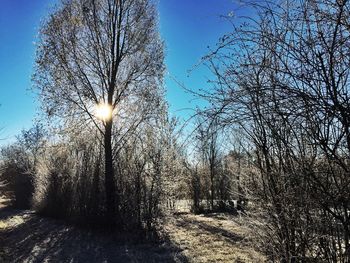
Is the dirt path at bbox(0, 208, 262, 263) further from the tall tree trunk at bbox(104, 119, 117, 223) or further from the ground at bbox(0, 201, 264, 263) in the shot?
the tall tree trunk at bbox(104, 119, 117, 223)

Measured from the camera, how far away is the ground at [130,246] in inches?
318

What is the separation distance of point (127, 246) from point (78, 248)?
130 centimetres

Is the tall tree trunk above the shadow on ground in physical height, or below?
above

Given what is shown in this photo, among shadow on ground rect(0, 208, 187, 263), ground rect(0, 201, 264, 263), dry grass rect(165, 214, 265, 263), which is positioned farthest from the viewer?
shadow on ground rect(0, 208, 187, 263)

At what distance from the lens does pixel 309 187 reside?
9.48 ft

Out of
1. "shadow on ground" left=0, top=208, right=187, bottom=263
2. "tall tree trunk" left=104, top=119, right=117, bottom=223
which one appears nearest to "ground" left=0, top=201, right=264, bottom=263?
"shadow on ground" left=0, top=208, right=187, bottom=263

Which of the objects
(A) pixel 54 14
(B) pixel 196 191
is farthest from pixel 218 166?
(A) pixel 54 14

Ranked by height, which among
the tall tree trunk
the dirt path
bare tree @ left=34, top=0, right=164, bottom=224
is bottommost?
the dirt path

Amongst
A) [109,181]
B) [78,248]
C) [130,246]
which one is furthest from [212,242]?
[109,181]

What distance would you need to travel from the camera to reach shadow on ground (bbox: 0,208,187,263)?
838cm

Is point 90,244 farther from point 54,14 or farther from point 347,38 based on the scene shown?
point 347,38

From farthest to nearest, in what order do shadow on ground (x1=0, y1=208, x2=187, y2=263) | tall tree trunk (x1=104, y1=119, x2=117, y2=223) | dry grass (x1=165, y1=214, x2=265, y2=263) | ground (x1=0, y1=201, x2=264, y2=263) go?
1. tall tree trunk (x1=104, y1=119, x2=117, y2=223)
2. shadow on ground (x1=0, y1=208, x2=187, y2=263)
3. ground (x1=0, y1=201, x2=264, y2=263)
4. dry grass (x1=165, y1=214, x2=265, y2=263)

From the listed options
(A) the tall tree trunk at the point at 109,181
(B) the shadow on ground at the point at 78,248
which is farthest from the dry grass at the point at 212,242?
(A) the tall tree trunk at the point at 109,181

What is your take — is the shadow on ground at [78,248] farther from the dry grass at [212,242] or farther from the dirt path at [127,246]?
the dry grass at [212,242]
